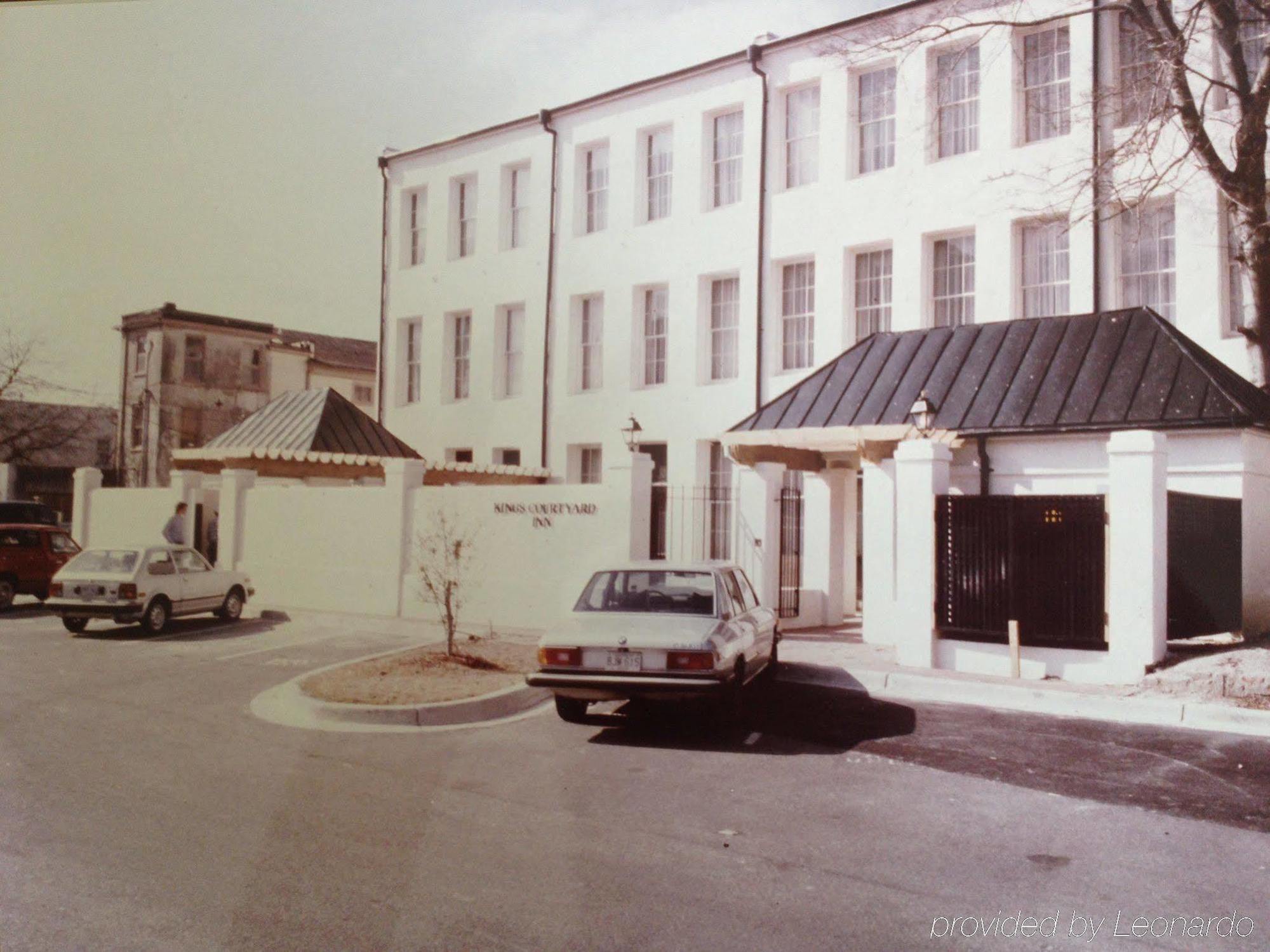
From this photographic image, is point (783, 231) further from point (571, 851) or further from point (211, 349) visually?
point (571, 851)

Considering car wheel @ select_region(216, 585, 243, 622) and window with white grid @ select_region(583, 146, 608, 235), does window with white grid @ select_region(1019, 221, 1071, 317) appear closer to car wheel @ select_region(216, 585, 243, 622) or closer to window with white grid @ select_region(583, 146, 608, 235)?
window with white grid @ select_region(583, 146, 608, 235)

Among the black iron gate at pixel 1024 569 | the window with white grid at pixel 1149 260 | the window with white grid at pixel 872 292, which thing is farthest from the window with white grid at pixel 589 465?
the black iron gate at pixel 1024 569

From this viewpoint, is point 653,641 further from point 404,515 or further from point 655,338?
point 655,338

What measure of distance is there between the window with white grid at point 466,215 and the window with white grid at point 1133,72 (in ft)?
47.7

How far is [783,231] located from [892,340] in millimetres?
3919

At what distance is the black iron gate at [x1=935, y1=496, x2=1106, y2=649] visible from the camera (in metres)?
12.0

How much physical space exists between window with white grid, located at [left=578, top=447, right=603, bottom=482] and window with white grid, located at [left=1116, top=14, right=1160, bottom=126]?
39.4 feet

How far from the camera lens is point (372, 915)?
5000 mm

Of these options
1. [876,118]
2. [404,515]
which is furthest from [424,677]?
[876,118]

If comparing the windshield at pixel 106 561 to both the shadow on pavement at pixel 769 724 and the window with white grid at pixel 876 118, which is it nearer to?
the shadow on pavement at pixel 769 724

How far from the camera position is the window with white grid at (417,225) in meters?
27.5

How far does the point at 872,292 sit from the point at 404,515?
30.3 feet

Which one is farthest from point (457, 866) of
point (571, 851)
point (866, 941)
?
point (866, 941)
